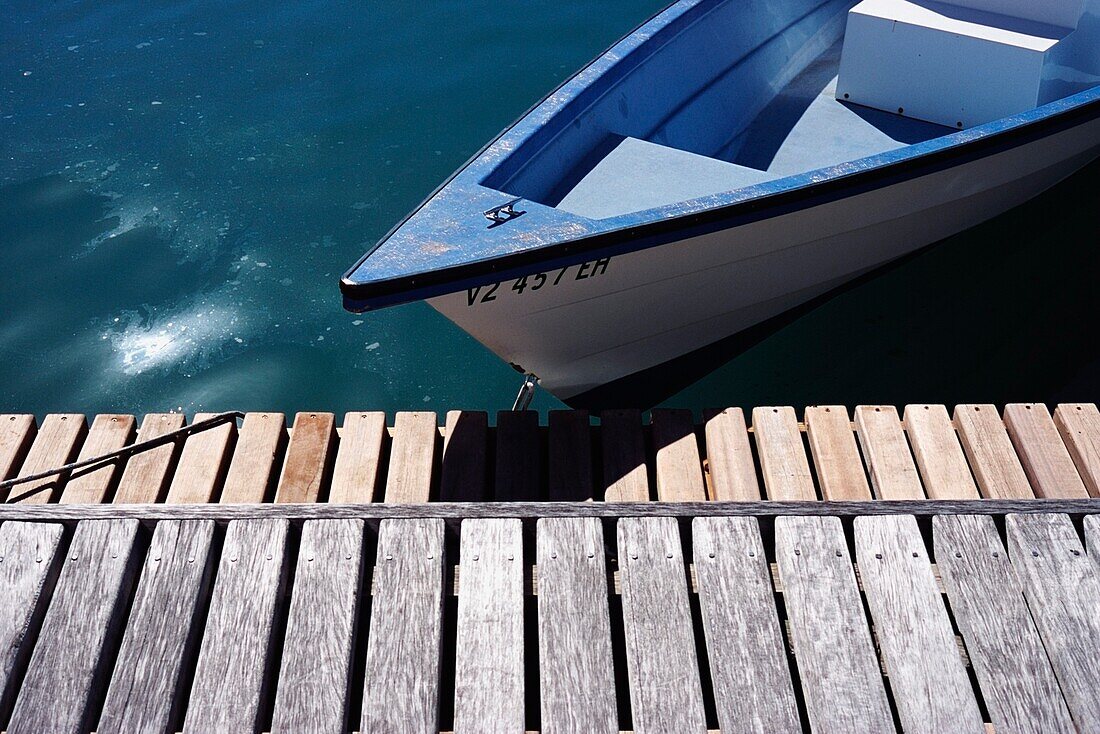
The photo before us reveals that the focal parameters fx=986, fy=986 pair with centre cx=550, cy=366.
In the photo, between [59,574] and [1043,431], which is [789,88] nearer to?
[1043,431]

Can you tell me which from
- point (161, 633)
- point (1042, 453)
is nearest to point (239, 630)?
point (161, 633)

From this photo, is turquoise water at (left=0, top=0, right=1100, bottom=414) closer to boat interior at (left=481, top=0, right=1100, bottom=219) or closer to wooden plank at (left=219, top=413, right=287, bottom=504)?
boat interior at (left=481, top=0, right=1100, bottom=219)

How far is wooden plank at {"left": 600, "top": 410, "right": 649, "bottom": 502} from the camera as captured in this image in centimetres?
354

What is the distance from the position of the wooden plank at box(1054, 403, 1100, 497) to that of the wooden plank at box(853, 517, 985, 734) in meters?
0.85

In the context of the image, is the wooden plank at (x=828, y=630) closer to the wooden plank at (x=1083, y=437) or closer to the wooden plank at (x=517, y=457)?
the wooden plank at (x=517, y=457)

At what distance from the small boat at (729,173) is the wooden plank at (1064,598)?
1.58m

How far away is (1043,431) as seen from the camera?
3709 millimetres

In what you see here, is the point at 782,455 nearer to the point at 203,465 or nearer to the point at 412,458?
the point at 412,458

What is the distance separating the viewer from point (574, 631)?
292 centimetres

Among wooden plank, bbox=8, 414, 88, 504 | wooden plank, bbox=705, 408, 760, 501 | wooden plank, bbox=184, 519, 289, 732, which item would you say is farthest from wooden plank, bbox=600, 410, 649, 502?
wooden plank, bbox=8, 414, 88, 504

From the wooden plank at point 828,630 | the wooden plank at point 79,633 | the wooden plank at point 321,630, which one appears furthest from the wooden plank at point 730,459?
the wooden plank at point 79,633

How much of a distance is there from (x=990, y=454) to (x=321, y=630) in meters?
2.44

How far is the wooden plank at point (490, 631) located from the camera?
2750 millimetres

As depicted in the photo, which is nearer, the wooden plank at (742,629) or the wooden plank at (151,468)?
the wooden plank at (742,629)
